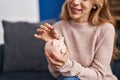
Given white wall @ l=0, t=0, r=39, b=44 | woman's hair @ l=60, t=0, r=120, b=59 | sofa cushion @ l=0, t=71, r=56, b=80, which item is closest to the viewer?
woman's hair @ l=60, t=0, r=120, b=59

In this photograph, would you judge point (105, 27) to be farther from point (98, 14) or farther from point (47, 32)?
point (47, 32)

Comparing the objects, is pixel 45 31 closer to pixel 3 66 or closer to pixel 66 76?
pixel 66 76

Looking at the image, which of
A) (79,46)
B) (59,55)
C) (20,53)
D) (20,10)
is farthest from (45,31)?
(20,10)

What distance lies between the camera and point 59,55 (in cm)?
110

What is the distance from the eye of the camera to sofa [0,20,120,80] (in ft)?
7.43

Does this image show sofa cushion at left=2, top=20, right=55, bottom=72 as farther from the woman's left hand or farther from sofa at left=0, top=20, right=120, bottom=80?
the woman's left hand

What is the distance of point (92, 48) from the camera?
4.34 feet

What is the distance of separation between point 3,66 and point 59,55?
4.37 feet

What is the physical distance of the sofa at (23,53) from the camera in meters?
2.27

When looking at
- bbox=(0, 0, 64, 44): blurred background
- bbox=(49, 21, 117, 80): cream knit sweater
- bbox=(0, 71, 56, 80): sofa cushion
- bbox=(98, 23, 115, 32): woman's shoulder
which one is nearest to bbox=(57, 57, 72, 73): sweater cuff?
bbox=(49, 21, 117, 80): cream knit sweater

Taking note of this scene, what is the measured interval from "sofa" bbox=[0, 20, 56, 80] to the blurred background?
0.90m

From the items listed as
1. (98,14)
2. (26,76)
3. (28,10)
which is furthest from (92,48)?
(28,10)

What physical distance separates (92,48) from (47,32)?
0.27 metres

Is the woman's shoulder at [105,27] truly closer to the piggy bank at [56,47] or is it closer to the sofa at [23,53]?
the piggy bank at [56,47]
